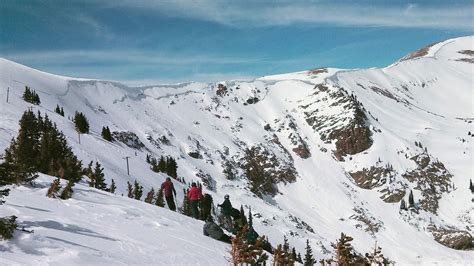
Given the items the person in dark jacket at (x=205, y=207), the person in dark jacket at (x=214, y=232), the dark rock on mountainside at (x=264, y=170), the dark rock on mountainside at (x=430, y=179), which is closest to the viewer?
the person in dark jacket at (x=214, y=232)

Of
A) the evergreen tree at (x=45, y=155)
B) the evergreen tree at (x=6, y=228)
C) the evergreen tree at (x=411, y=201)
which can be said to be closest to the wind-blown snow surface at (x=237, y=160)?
the evergreen tree at (x=6, y=228)

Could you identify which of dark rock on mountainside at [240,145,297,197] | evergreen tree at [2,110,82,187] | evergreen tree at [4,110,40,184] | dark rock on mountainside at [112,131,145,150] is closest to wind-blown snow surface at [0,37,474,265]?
evergreen tree at [4,110,40,184]

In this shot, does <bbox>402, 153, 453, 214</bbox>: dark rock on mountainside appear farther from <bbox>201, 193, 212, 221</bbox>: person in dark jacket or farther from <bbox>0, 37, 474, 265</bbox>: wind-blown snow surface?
<bbox>201, 193, 212, 221</bbox>: person in dark jacket

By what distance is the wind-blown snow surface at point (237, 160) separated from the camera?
979cm

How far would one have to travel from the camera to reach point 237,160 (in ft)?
273

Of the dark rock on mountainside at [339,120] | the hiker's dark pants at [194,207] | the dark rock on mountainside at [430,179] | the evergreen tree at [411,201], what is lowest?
the hiker's dark pants at [194,207]

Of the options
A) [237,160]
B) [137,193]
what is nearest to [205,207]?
[137,193]

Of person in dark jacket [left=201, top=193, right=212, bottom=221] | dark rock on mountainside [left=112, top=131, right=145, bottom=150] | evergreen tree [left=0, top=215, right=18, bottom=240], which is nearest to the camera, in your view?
evergreen tree [left=0, top=215, right=18, bottom=240]

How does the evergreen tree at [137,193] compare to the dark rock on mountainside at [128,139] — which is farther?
the dark rock on mountainside at [128,139]

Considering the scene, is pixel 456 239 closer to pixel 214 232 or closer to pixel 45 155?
pixel 45 155

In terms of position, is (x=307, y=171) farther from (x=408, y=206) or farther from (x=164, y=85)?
(x=164, y=85)

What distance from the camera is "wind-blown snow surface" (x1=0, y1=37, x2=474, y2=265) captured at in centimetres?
979

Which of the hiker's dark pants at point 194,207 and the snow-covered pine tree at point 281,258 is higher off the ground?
the hiker's dark pants at point 194,207

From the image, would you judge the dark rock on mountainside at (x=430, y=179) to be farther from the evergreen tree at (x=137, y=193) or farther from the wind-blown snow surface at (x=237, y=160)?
the evergreen tree at (x=137, y=193)
